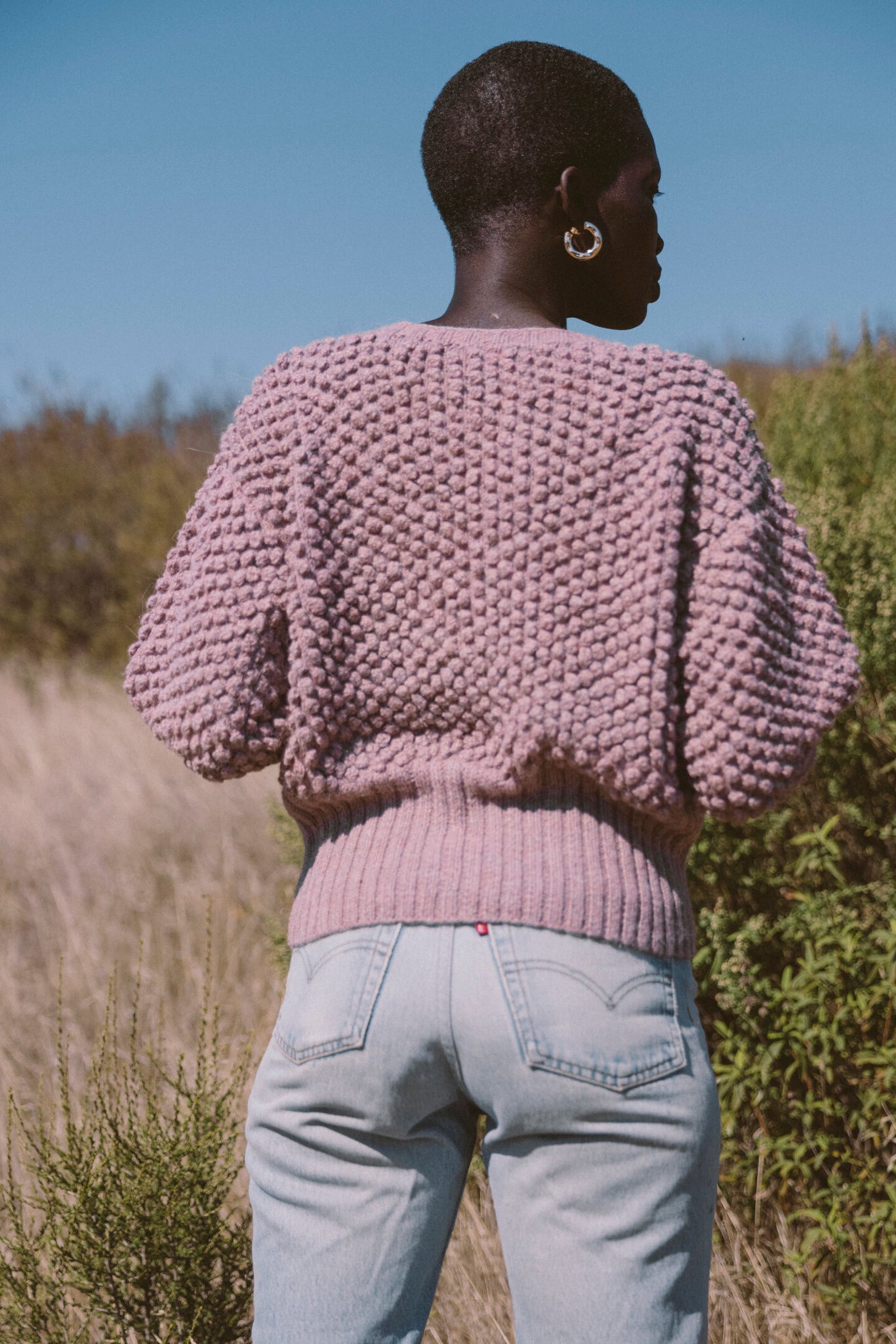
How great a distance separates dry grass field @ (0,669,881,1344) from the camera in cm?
226

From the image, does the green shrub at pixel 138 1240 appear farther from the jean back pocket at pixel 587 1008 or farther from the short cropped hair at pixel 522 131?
the short cropped hair at pixel 522 131

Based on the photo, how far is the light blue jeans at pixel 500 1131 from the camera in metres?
1.12

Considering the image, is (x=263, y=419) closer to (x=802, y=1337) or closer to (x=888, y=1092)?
(x=888, y=1092)

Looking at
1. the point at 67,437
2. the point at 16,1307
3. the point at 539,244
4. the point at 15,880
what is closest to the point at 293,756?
the point at 539,244

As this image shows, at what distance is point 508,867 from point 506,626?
0.83 feet

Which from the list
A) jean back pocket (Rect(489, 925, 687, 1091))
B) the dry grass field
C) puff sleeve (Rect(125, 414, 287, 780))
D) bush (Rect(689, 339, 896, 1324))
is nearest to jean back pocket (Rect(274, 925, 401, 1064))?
jean back pocket (Rect(489, 925, 687, 1091))

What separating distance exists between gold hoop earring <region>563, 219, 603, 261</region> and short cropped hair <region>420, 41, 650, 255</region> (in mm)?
53

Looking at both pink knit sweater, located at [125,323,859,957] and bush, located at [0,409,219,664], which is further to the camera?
bush, located at [0,409,219,664]

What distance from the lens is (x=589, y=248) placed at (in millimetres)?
1317

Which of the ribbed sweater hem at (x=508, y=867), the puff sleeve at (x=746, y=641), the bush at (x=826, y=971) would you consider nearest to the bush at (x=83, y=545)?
the bush at (x=826, y=971)

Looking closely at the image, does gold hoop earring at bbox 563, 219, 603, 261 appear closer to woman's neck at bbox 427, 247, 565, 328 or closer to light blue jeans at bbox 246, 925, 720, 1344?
woman's neck at bbox 427, 247, 565, 328

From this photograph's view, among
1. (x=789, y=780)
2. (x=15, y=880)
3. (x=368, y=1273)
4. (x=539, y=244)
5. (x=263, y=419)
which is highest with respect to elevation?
(x=539, y=244)

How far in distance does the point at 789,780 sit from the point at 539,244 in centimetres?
67

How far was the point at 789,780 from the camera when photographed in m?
1.21
